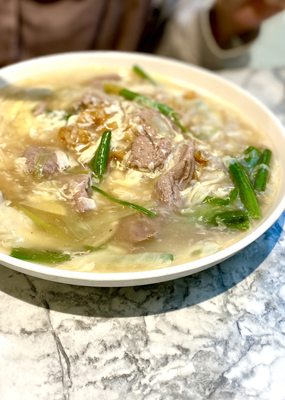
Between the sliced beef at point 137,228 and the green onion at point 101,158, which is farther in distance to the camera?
the green onion at point 101,158

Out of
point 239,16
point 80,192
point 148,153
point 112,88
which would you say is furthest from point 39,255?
point 239,16

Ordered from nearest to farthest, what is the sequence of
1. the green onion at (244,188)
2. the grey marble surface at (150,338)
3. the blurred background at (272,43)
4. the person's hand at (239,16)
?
the grey marble surface at (150,338) < the green onion at (244,188) < the person's hand at (239,16) < the blurred background at (272,43)

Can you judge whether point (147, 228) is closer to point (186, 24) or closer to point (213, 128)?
point (213, 128)

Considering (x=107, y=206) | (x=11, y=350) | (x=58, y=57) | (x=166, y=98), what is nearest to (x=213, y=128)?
(x=166, y=98)

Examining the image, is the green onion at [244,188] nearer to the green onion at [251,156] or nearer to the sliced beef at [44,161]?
the green onion at [251,156]

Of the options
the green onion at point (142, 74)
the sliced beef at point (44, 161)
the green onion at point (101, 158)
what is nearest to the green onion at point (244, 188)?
the green onion at point (101, 158)

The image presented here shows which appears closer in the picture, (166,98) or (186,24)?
(166,98)
